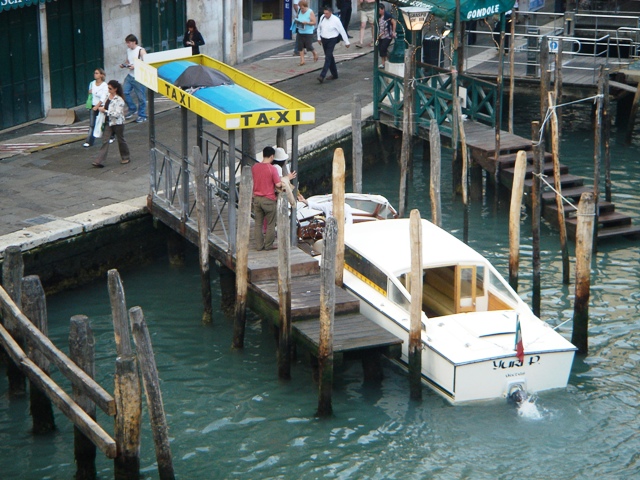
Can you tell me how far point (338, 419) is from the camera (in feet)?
42.4

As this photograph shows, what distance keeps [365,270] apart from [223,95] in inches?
111

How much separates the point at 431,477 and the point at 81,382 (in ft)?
11.6

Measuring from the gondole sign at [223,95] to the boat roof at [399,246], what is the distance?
1.59 meters

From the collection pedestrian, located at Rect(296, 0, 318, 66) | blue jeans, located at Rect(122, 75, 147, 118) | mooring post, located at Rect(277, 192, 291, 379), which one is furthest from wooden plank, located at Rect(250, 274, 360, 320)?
pedestrian, located at Rect(296, 0, 318, 66)

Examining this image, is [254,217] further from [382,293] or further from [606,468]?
[606,468]

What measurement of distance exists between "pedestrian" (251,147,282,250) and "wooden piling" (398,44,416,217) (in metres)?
3.38

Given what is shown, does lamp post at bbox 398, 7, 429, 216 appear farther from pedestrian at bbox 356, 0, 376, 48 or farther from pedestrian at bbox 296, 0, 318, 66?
pedestrian at bbox 356, 0, 376, 48

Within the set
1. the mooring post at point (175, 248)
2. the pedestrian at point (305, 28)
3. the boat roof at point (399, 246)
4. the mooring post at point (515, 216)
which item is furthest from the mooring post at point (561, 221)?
the pedestrian at point (305, 28)

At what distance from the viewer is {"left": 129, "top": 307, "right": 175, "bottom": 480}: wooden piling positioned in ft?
35.4

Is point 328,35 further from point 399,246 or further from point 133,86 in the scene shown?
point 399,246

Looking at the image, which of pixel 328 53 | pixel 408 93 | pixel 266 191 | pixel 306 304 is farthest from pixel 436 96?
pixel 306 304

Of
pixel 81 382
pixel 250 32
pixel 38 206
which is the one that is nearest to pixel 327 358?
pixel 81 382

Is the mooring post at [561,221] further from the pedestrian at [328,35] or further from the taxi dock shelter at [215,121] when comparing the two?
the pedestrian at [328,35]

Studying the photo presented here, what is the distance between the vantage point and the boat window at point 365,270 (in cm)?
1418
